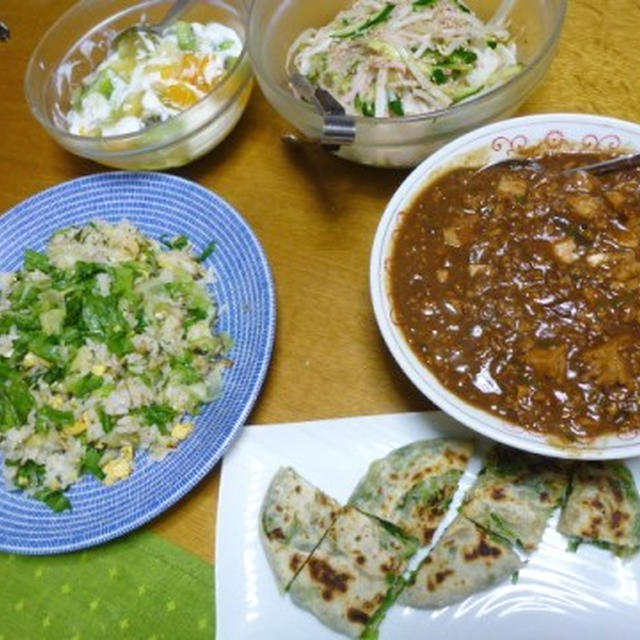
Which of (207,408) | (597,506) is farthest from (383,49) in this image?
(597,506)

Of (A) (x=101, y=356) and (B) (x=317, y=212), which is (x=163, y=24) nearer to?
(B) (x=317, y=212)

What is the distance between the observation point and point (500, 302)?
1801 mm

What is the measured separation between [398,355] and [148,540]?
2.93 ft

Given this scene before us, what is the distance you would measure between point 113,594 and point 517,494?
45.1 inches

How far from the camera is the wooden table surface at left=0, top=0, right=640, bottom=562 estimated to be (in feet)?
6.86

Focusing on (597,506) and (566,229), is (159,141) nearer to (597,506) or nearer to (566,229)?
(566,229)

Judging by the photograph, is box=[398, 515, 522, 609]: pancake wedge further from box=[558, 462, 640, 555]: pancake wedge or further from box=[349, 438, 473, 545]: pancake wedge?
box=[558, 462, 640, 555]: pancake wedge

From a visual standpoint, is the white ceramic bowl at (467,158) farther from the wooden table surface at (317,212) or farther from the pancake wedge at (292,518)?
the pancake wedge at (292,518)

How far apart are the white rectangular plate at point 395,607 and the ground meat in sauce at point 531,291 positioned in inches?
12.4

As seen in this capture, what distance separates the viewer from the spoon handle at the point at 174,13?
2.65 meters

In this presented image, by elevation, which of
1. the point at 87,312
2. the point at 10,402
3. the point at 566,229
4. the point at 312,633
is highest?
the point at 566,229

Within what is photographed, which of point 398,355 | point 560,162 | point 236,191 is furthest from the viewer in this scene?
point 236,191

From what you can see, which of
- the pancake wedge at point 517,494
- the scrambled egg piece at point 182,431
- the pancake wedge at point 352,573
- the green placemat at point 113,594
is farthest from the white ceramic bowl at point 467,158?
the green placemat at point 113,594

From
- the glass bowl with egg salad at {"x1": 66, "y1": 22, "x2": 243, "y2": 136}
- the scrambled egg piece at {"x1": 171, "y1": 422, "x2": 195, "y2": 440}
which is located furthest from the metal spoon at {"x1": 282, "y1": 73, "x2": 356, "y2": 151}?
the scrambled egg piece at {"x1": 171, "y1": 422, "x2": 195, "y2": 440}
